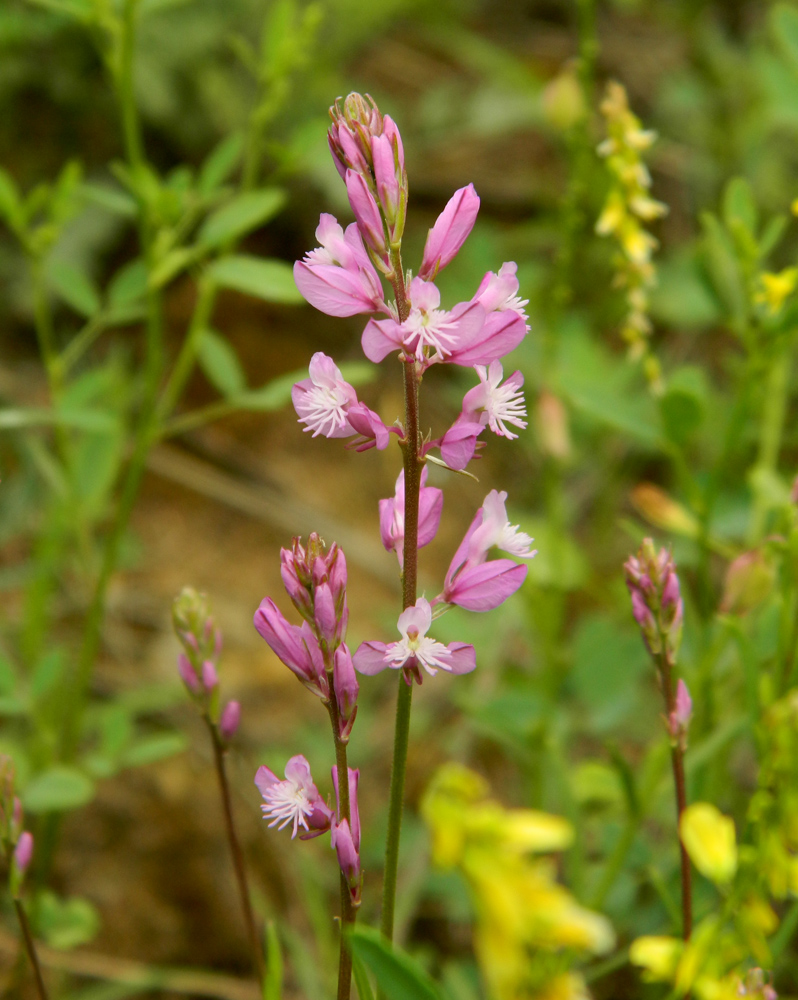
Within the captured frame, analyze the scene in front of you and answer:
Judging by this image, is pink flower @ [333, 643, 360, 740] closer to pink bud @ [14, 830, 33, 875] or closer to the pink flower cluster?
the pink flower cluster

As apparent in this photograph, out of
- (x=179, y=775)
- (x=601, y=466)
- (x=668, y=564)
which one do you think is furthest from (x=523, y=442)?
(x=668, y=564)

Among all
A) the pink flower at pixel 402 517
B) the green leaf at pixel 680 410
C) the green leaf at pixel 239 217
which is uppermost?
the green leaf at pixel 239 217

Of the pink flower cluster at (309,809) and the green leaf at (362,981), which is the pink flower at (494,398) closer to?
the pink flower cluster at (309,809)

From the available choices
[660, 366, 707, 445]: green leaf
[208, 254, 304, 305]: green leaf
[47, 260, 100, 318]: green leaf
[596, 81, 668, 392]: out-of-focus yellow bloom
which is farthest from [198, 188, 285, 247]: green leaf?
[660, 366, 707, 445]: green leaf

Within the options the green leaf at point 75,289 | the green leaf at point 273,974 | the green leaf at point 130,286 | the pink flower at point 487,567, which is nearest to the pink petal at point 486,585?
the pink flower at point 487,567

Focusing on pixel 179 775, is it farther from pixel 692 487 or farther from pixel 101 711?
pixel 692 487

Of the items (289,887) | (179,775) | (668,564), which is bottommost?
(289,887)
